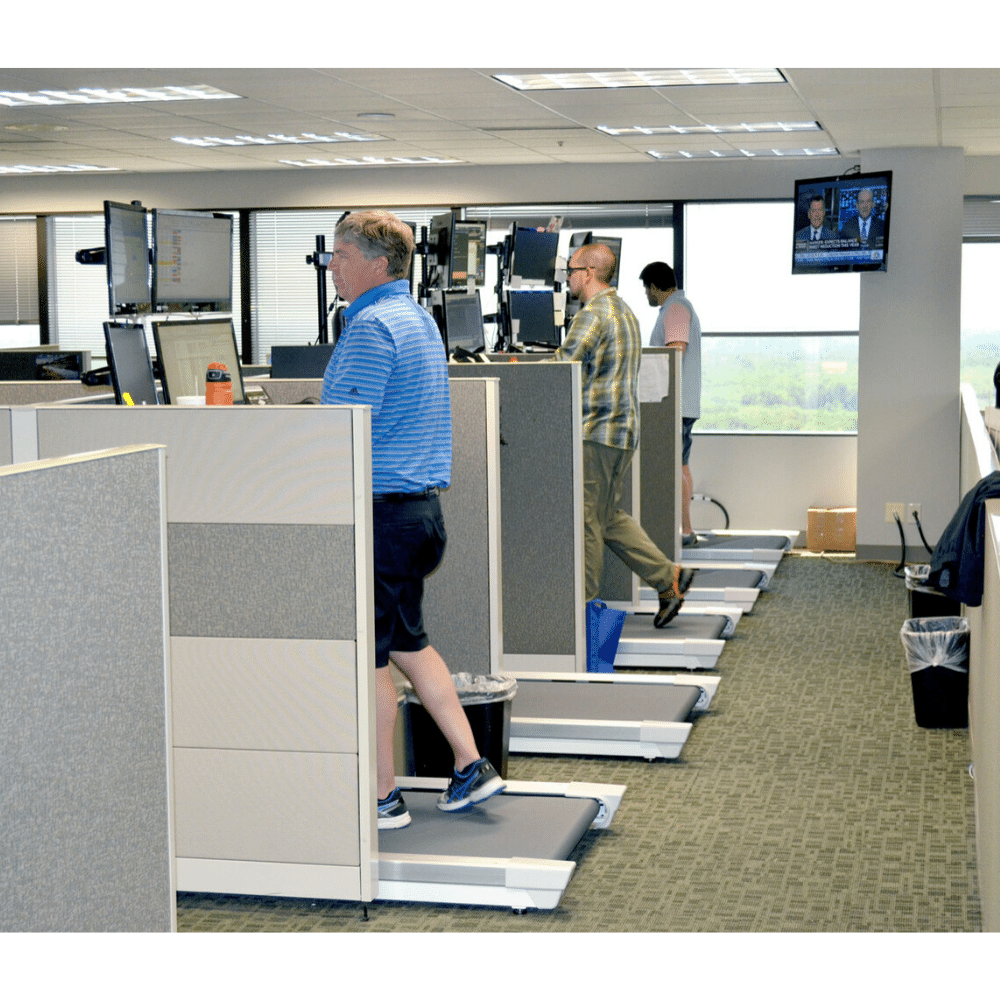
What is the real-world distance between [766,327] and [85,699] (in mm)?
6943

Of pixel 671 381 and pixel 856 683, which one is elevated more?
pixel 671 381

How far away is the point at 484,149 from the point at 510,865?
538 cm

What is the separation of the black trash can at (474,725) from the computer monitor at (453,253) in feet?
6.35

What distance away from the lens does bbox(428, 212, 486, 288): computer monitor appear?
4844 millimetres

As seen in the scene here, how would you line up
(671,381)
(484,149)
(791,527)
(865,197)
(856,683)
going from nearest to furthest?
(856,683), (671,381), (865,197), (484,149), (791,527)

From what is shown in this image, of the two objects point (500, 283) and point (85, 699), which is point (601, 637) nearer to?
point (500, 283)

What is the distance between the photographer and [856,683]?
4.66 meters

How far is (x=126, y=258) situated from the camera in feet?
11.0

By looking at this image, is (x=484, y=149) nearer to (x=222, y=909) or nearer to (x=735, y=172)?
(x=735, y=172)

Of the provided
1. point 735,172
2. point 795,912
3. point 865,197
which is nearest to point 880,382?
point 865,197

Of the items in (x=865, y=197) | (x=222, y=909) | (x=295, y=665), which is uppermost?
(x=865, y=197)

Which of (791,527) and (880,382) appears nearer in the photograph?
(880,382)

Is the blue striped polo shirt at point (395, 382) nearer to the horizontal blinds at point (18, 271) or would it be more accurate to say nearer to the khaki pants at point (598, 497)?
the khaki pants at point (598, 497)
